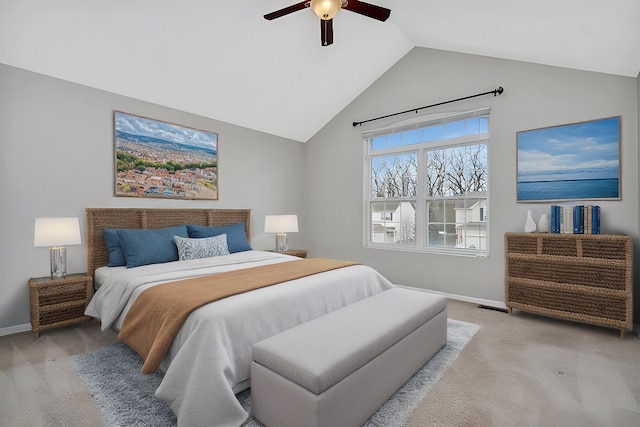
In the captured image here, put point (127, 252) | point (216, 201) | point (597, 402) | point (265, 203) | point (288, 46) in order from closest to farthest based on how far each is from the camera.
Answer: point (597, 402) → point (127, 252) → point (288, 46) → point (216, 201) → point (265, 203)

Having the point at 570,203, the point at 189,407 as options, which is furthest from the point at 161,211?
the point at 570,203

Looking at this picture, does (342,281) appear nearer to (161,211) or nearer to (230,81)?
(161,211)

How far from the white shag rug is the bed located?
0.44 feet

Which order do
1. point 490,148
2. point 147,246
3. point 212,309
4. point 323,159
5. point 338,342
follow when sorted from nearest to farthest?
point 338,342, point 212,309, point 147,246, point 490,148, point 323,159

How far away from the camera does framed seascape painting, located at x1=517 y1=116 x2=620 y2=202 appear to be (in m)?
3.06

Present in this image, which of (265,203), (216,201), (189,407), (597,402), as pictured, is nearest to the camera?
(189,407)

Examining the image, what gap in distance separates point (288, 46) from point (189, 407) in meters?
3.57


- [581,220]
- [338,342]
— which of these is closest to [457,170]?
[581,220]

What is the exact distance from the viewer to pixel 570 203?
3.27 meters

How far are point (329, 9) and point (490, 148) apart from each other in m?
2.58

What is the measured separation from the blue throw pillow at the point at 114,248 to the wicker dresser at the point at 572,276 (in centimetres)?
398

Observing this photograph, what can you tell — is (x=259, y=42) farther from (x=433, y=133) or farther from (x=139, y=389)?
(x=139, y=389)

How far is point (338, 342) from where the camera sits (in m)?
1.71

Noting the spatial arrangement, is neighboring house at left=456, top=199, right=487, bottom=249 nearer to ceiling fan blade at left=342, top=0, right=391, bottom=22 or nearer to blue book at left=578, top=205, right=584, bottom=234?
blue book at left=578, top=205, right=584, bottom=234
